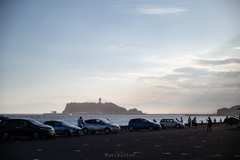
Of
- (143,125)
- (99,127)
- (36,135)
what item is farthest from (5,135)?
(143,125)

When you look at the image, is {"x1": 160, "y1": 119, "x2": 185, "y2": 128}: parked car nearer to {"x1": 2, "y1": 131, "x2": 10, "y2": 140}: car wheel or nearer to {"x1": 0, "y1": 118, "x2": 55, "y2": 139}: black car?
{"x1": 0, "y1": 118, "x2": 55, "y2": 139}: black car

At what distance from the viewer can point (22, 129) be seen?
63.8 ft

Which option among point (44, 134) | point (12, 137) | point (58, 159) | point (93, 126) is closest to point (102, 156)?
point (58, 159)

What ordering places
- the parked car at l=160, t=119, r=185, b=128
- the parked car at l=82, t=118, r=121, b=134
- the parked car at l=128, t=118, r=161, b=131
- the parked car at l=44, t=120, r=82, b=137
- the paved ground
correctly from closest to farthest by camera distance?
the paved ground → the parked car at l=44, t=120, r=82, b=137 → the parked car at l=82, t=118, r=121, b=134 → the parked car at l=128, t=118, r=161, b=131 → the parked car at l=160, t=119, r=185, b=128

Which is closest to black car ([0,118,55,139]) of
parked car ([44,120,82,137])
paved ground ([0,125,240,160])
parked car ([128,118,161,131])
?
paved ground ([0,125,240,160])

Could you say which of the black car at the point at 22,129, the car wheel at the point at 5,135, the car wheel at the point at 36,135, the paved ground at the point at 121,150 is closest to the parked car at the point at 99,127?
the black car at the point at 22,129

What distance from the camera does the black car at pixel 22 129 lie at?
1941cm

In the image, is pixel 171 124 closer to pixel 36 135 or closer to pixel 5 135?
pixel 36 135

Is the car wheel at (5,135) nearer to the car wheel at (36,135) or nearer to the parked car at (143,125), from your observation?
the car wheel at (36,135)

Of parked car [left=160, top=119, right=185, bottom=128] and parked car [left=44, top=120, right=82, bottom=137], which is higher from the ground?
parked car [left=44, top=120, right=82, bottom=137]

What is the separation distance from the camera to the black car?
63.7 ft

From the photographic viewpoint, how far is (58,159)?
34.1 feet

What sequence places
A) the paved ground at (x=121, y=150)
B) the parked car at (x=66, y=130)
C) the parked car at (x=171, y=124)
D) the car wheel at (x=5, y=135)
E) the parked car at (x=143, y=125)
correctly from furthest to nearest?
the parked car at (x=171, y=124) < the parked car at (x=143, y=125) < the parked car at (x=66, y=130) < the car wheel at (x=5, y=135) < the paved ground at (x=121, y=150)

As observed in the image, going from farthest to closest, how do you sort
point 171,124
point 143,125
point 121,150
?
point 171,124, point 143,125, point 121,150
